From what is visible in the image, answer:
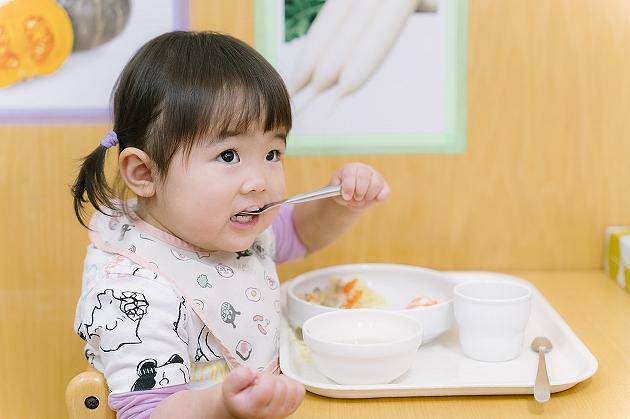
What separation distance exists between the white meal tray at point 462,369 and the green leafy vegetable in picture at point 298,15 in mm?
443

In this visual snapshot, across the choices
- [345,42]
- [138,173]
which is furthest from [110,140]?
[345,42]

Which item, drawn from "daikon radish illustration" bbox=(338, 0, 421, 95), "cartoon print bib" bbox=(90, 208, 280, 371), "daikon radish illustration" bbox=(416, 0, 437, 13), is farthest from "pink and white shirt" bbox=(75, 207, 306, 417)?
"daikon radish illustration" bbox=(416, 0, 437, 13)

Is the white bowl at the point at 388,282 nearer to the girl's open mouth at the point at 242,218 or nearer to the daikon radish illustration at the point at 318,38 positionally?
the girl's open mouth at the point at 242,218

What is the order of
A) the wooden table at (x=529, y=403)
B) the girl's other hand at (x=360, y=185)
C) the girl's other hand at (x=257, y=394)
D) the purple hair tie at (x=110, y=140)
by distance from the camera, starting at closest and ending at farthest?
the girl's other hand at (x=257, y=394), the wooden table at (x=529, y=403), the purple hair tie at (x=110, y=140), the girl's other hand at (x=360, y=185)

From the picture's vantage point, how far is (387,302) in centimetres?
109

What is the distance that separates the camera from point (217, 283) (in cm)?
89

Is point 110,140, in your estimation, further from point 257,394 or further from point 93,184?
point 257,394

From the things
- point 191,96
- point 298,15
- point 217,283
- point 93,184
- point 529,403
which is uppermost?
point 298,15

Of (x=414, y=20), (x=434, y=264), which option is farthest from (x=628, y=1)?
(x=434, y=264)

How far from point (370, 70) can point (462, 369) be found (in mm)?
499

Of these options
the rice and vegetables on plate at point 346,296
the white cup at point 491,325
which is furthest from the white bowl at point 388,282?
the white cup at point 491,325

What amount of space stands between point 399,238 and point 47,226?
1.81 ft

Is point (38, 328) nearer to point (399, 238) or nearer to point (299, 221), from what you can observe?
point (299, 221)

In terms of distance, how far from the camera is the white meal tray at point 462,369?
0.80m
